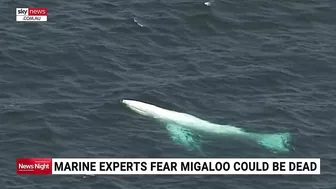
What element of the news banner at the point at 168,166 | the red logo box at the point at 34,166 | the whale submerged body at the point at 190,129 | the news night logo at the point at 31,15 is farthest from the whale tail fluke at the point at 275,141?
the news night logo at the point at 31,15

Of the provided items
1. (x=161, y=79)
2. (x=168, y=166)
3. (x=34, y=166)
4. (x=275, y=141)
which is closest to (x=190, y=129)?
(x=168, y=166)

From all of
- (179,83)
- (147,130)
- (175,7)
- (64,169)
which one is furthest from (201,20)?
(64,169)

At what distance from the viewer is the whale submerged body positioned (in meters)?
68.7

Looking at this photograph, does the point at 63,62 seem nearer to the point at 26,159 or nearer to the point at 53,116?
the point at 53,116

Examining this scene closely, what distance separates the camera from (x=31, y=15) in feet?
288

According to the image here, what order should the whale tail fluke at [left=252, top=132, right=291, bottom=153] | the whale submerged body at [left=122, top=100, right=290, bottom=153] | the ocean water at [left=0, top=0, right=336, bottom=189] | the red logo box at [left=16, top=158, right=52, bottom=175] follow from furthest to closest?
the whale submerged body at [left=122, top=100, right=290, bottom=153], the whale tail fluke at [left=252, top=132, right=291, bottom=153], the ocean water at [left=0, top=0, right=336, bottom=189], the red logo box at [left=16, top=158, right=52, bottom=175]

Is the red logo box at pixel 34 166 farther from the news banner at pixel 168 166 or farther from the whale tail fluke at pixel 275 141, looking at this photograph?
the whale tail fluke at pixel 275 141

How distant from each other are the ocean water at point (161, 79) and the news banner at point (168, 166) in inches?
30.7

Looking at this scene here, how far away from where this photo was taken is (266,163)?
66062mm

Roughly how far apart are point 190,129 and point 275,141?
22.1 feet

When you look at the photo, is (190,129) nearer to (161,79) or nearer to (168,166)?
(168,166)

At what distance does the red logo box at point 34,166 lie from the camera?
62.8 meters

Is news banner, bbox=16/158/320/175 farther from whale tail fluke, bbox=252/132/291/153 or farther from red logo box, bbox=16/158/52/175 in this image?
whale tail fluke, bbox=252/132/291/153

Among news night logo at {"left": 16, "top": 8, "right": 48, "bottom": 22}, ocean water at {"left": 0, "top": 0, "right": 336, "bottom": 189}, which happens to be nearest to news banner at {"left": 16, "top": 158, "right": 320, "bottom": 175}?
ocean water at {"left": 0, "top": 0, "right": 336, "bottom": 189}
